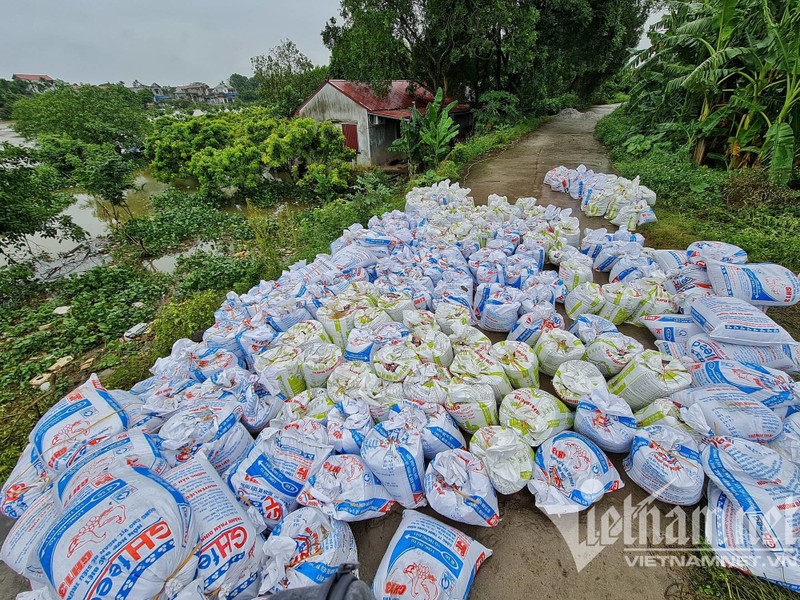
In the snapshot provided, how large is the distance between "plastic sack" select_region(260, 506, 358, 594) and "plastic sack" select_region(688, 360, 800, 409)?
2.10 m

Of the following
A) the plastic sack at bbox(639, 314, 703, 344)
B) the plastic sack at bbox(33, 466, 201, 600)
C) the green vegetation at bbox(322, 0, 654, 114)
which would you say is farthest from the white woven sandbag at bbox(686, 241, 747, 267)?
the green vegetation at bbox(322, 0, 654, 114)

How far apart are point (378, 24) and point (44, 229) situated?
8.44 metres

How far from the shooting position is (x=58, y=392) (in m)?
2.86

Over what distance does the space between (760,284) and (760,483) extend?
1.63 m

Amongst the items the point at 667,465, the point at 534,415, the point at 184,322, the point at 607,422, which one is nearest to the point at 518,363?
the point at 534,415

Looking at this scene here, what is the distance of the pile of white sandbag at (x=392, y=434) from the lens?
1290 millimetres

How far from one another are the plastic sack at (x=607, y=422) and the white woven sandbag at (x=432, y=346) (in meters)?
0.81

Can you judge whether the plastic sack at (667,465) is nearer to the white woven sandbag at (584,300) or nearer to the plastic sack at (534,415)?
the plastic sack at (534,415)

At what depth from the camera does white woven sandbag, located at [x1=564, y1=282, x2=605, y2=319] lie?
2.71 metres

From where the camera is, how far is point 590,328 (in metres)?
2.33

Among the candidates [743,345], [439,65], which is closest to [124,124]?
[439,65]

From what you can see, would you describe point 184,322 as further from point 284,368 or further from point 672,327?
point 672,327

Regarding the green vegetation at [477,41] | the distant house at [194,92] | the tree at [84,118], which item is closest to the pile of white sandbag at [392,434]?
the green vegetation at [477,41]

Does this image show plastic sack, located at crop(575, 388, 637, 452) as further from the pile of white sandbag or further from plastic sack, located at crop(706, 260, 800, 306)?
plastic sack, located at crop(706, 260, 800, 306)
